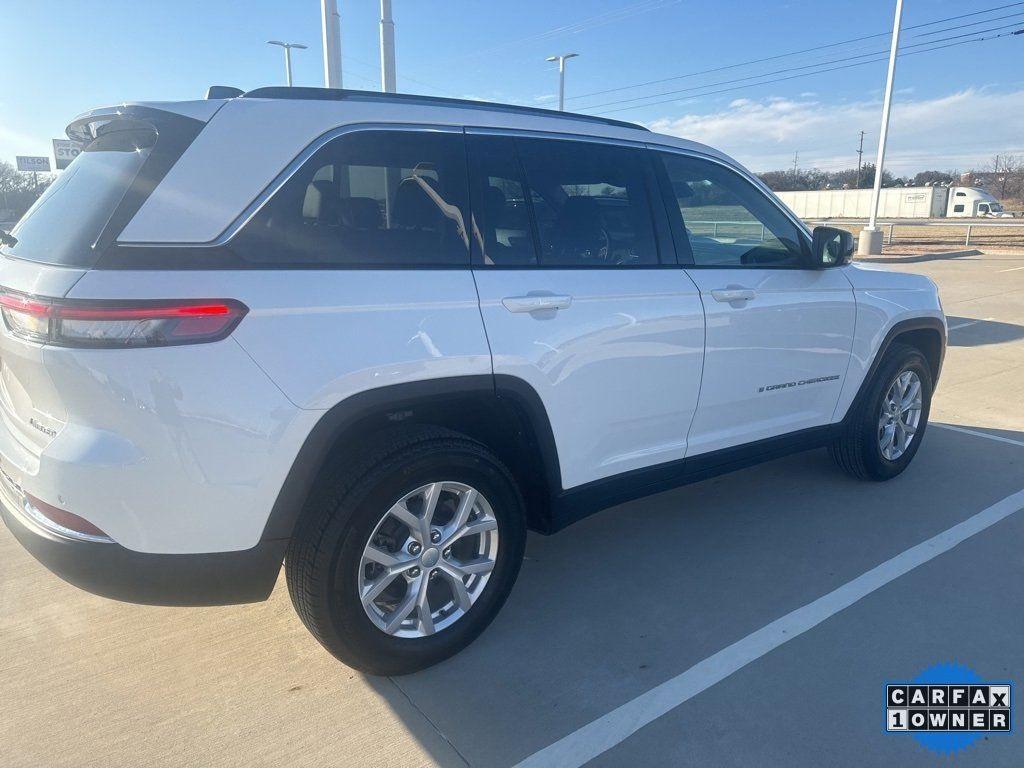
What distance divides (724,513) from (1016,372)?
512cm

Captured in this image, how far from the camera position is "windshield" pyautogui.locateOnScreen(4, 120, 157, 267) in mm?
2232

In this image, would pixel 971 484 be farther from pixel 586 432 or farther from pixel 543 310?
pixel 543 310

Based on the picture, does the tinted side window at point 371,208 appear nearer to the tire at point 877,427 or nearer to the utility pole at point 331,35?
the tire at point 877,427

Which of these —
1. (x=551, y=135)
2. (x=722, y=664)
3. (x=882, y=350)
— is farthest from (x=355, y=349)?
(x=882, y=350)

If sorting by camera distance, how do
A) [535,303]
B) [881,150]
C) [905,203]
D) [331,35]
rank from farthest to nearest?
[905,203] → [881,150] → [331,35] → [535,303]

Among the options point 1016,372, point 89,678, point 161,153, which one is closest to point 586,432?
point 161,153

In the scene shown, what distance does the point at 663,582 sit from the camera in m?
3.40

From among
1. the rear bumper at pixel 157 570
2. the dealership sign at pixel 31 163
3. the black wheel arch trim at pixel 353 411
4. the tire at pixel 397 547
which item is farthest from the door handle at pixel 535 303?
the dealership sign at pixel 31 163

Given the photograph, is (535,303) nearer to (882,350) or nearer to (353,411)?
(353,411)

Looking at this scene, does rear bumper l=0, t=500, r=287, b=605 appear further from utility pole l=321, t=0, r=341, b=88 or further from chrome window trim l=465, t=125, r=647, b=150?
utility pole l=321, t=0, r=341, b=88

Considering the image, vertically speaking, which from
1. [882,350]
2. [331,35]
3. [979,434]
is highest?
[331,35]

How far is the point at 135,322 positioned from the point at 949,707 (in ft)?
9.45

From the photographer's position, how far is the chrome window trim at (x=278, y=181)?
2.16 metres

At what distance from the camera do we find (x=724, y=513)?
4.16 meters
